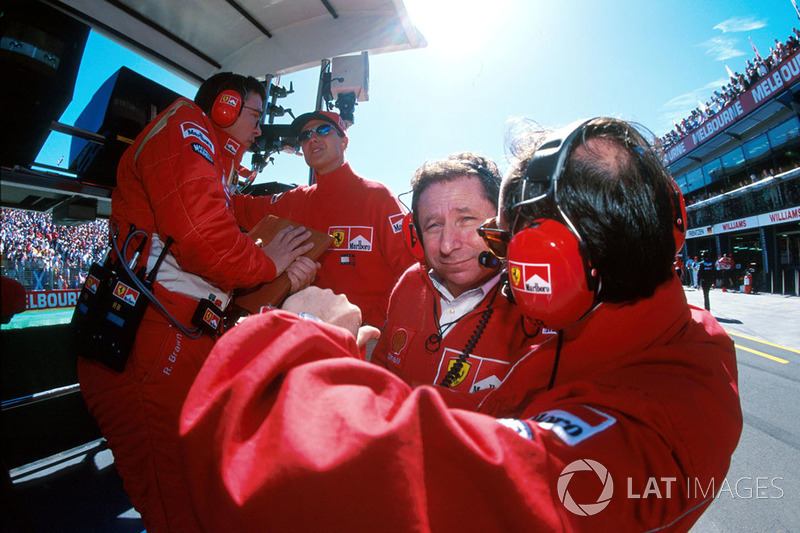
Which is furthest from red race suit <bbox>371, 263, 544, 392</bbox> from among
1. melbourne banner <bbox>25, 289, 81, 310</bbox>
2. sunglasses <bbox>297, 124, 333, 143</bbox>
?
melbourne banner <bbox>25, 289, 81, 310</bbox>

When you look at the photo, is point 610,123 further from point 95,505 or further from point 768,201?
point 768,201

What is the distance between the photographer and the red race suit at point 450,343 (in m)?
1.23

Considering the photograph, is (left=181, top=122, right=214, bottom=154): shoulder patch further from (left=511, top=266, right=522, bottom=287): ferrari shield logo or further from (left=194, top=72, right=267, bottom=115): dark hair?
(left=511, top=266, right=522, bottom=287): ferrari shield logo

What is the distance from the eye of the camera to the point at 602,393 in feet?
2.10

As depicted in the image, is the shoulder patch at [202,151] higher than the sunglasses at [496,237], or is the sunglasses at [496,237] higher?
the shoulder patch at [202,151]

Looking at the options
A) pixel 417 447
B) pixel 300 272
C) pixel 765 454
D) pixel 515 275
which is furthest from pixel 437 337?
pixel 765 454

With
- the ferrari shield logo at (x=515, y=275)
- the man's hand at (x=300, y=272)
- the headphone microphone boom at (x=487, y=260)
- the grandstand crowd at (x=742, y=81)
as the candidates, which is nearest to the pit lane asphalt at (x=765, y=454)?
the ferrari shield logo at (x=515, y=275)

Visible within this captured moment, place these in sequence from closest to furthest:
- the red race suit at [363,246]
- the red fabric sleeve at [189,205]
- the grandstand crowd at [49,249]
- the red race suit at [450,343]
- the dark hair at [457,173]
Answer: the red race suit at [450,343]
the red fabric sleeve at [189,205]
the dark hair at [457,173]
the red race suit at [363,246]
the grandstand crowd at [49,249]

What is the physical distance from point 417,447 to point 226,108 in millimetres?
1904

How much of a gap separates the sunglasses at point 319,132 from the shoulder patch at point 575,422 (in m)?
2.45

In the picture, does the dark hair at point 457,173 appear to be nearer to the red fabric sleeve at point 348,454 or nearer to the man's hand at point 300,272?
the man's hand at point 300,272

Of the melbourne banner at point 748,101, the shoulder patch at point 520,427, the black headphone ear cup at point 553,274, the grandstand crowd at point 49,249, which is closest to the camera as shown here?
the shoulder patch at point 520,427

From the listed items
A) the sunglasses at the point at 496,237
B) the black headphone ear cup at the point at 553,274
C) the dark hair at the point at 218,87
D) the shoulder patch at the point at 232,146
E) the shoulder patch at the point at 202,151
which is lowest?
the black headphone ear cup at the point at 553,274

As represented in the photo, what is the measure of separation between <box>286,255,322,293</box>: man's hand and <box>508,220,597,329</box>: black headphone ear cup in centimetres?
120
